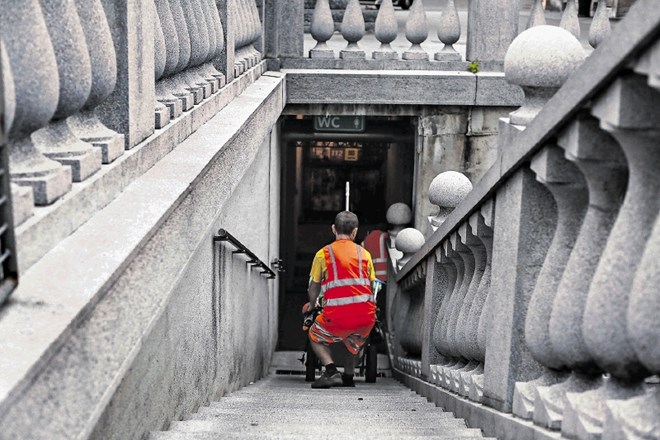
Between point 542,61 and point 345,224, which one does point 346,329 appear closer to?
point 345,224

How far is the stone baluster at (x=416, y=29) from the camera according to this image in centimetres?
1091

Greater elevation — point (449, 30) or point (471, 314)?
point (449, 30)

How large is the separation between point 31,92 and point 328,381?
649 centimetres

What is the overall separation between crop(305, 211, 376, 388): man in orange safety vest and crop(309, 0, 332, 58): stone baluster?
297cm

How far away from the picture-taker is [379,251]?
12836 millimetres

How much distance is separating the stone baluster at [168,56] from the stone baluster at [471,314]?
136cm

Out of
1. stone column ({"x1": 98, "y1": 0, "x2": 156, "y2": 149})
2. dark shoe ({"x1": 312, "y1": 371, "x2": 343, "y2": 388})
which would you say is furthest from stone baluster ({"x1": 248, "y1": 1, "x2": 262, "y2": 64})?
stone column ({"x1": 98, "y1": 0, "x2": 156, "y2": 149})

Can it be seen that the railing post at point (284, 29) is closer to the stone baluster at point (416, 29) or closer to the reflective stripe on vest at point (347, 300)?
the stone baluster at point (416, 29)

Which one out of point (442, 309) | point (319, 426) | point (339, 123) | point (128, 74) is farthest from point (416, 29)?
point (128, 74)

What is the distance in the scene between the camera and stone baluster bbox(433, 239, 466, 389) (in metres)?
5.60

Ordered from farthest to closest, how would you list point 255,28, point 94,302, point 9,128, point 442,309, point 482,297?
point 255,28 < point 442,309 < point 482,297 < point 9,128 < point 94,302

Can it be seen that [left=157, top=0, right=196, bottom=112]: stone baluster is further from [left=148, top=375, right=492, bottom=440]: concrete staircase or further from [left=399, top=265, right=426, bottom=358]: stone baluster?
[left=399, top=265, right=426, bottom=358]: stone baluster

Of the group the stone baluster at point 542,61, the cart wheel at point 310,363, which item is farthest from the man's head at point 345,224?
the stone baluster at point 542,61

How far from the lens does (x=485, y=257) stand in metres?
4.96
